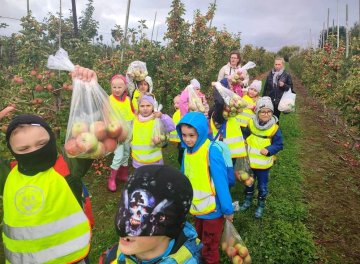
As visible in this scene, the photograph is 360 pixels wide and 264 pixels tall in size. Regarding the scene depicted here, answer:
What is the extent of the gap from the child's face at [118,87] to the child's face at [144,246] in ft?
10.2

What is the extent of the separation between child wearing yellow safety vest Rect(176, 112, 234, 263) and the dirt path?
4.55ft

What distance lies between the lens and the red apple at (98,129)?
66.1 inches

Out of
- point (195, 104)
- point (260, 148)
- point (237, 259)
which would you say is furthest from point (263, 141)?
point (237, 259)

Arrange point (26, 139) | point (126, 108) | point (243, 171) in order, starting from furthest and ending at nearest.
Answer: point (126, 108)
point (243, 171)
point (26, 139)

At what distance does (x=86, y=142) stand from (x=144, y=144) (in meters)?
2.13

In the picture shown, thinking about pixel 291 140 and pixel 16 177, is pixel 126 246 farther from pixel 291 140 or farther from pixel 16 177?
pixel 291 140

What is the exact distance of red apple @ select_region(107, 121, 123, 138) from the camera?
1.75m

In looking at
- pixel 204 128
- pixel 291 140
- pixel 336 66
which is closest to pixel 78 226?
pixel 204 128

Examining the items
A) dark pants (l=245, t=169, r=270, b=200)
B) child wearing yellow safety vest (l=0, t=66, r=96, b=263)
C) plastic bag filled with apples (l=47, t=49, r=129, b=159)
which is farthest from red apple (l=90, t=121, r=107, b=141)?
dark pants (l=245, t=169, r=270, b=200)

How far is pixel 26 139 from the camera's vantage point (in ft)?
5.08

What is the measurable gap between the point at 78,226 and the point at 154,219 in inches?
28.4

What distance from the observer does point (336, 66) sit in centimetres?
843

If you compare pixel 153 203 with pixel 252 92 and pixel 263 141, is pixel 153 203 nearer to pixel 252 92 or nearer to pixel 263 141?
pixel 263 141

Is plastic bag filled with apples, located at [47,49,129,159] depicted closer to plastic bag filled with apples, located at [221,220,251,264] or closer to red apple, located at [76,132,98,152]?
red apple, located at [76,132,98,152]
